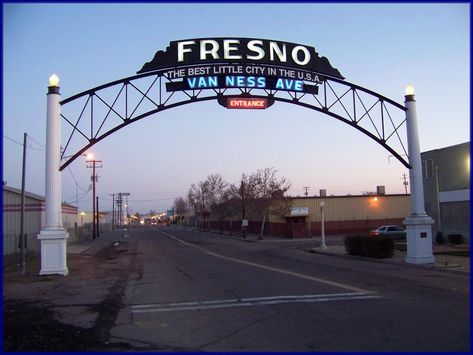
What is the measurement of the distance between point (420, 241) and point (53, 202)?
1491cm

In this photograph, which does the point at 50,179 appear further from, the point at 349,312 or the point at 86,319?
the point at 349,312

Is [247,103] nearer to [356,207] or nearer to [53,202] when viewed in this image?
[53,202]

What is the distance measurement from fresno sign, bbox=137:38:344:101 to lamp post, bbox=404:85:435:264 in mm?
5487

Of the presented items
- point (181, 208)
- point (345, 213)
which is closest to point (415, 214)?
point (345, 213)

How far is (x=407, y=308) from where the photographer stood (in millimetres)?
10961

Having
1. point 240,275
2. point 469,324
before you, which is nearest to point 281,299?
point 469,324

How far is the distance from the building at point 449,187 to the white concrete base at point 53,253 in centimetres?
2476

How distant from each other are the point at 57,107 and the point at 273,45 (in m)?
9.48

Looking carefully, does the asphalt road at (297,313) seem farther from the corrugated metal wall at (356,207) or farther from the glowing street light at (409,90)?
the corrugated metal wall at (356,207)

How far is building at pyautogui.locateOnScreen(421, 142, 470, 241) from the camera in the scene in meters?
33.2

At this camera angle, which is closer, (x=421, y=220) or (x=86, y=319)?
(x=86, y=319)

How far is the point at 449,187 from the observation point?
34.5m

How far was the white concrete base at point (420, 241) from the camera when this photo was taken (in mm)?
22109

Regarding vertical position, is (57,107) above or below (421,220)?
above
